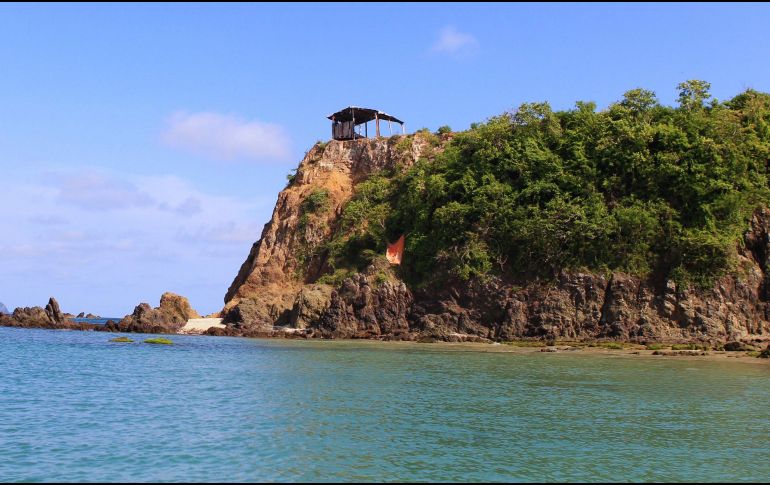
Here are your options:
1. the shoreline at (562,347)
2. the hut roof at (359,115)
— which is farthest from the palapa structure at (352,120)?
the shoreline at (562,347)

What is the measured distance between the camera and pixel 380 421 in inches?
704

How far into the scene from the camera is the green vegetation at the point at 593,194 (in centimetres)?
4822

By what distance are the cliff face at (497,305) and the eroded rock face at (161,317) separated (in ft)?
18.8

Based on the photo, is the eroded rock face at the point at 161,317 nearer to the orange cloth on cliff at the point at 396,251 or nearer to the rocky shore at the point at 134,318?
the rocky shore at the point at 134,318

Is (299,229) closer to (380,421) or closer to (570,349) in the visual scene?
(570,349)

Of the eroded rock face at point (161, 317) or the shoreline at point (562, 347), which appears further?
the eroded rock face at point (161, 317)

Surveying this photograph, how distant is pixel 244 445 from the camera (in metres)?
15.1

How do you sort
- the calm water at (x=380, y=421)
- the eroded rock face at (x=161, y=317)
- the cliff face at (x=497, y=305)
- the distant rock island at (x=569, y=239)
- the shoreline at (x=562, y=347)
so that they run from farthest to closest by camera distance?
the eroded rock face at (x=161, y=317) < the distant rock island at (x=569, y=239) < the cliff face at (x=497, y=305) < the shoreline at (x=562, y=347) < the calm water at (x=380, y=421)

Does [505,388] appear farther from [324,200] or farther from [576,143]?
[324,200]

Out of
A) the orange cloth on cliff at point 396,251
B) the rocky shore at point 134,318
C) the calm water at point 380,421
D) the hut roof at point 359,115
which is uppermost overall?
the hut roof at point 359,115

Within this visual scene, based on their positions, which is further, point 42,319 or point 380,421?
point 42,319

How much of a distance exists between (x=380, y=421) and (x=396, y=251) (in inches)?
1595

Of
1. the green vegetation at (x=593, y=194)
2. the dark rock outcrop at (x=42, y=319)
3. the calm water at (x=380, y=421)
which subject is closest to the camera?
the calm water at (x=380, y=421)

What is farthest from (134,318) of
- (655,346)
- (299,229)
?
(655,346)
